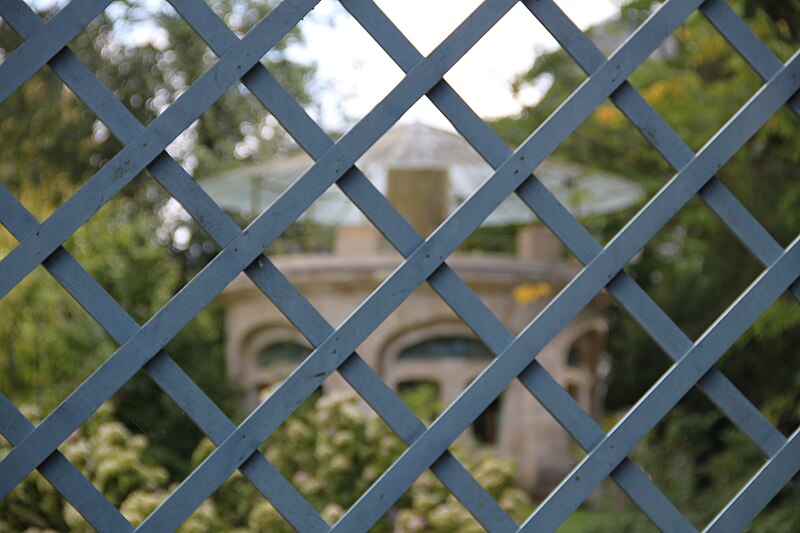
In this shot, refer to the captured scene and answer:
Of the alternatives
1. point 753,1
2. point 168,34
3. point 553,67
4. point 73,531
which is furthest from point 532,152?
point 168,34

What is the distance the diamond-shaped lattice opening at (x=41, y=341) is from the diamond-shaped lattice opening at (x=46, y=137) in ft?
10.3

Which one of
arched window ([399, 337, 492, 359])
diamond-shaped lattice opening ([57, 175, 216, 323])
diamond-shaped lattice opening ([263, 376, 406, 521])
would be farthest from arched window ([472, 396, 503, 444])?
diamond-shaped lattice opening ([263, 376, 406, 521])

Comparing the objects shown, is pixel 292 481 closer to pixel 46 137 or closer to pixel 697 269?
pixel 697 269

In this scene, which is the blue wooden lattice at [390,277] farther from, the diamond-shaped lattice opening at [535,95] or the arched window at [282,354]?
the arched window at [282,354]

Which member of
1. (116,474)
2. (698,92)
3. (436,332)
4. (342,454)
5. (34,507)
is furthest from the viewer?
(436,332)

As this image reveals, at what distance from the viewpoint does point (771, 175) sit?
7.22 meters

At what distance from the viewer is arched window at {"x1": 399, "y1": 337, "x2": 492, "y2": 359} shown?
1001cm

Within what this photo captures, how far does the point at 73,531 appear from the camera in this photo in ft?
13.2

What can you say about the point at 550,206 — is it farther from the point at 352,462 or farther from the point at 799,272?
the point at 352,462

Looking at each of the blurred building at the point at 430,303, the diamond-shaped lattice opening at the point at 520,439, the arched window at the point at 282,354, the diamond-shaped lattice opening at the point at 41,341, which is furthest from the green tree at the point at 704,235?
the diamond-shaped lattice opening at the point at 41,341

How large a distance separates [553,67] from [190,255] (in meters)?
5.70

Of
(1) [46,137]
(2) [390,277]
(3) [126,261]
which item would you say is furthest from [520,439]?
(2) [390,277]

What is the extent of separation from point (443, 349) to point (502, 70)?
3.32 metres

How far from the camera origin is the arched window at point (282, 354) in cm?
1034
